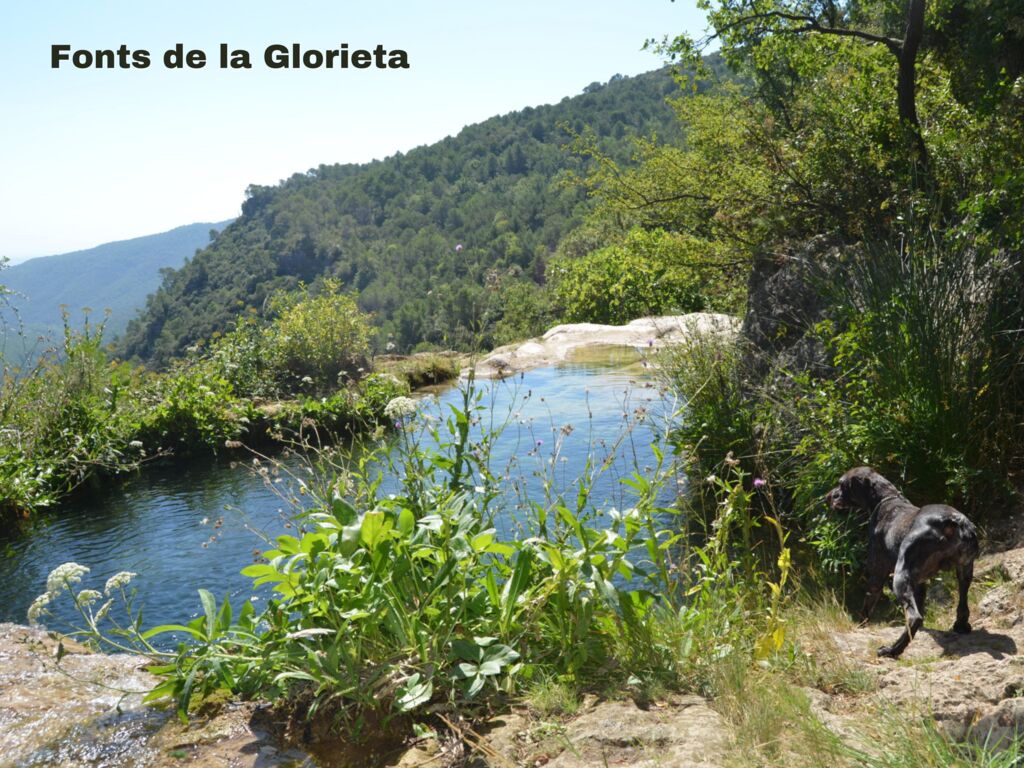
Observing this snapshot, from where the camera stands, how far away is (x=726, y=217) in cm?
919

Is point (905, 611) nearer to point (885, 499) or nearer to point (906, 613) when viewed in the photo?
point (906, 613)

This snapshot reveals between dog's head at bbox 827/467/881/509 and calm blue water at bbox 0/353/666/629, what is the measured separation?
970mm

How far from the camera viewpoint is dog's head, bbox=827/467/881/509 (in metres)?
3.61

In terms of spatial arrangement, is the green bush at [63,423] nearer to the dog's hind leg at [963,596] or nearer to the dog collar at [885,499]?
the dog collar at [885,499]

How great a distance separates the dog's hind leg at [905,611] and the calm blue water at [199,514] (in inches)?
49.8

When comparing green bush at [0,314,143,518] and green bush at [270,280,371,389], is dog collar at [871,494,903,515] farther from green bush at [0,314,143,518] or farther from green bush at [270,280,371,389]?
green bush at [270,280,371,389]

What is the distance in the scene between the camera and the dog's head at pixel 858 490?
11.8 feet

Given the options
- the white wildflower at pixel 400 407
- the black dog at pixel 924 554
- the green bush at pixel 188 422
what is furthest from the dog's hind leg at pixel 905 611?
the green bush at pixel 188 422

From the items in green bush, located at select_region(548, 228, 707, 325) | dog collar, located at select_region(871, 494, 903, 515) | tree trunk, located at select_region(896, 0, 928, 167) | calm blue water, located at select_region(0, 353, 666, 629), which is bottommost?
calm blue water, located at select_region(0, 353, 666, 629)

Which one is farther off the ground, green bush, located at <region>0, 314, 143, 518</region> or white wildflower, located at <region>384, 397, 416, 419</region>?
white wildflower, located at <region>384, 397, 416, 419</region>

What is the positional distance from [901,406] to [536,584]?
8.60 ft

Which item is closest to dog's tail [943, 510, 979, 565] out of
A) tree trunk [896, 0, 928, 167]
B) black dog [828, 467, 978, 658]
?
black dog [828, 467, 978, 658]

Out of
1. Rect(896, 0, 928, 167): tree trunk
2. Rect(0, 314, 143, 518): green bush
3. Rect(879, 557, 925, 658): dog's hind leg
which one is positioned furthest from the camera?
Rect(0, 314, 143, 518): green bush

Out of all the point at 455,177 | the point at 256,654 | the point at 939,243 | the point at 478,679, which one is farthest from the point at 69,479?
the point at 455,177
